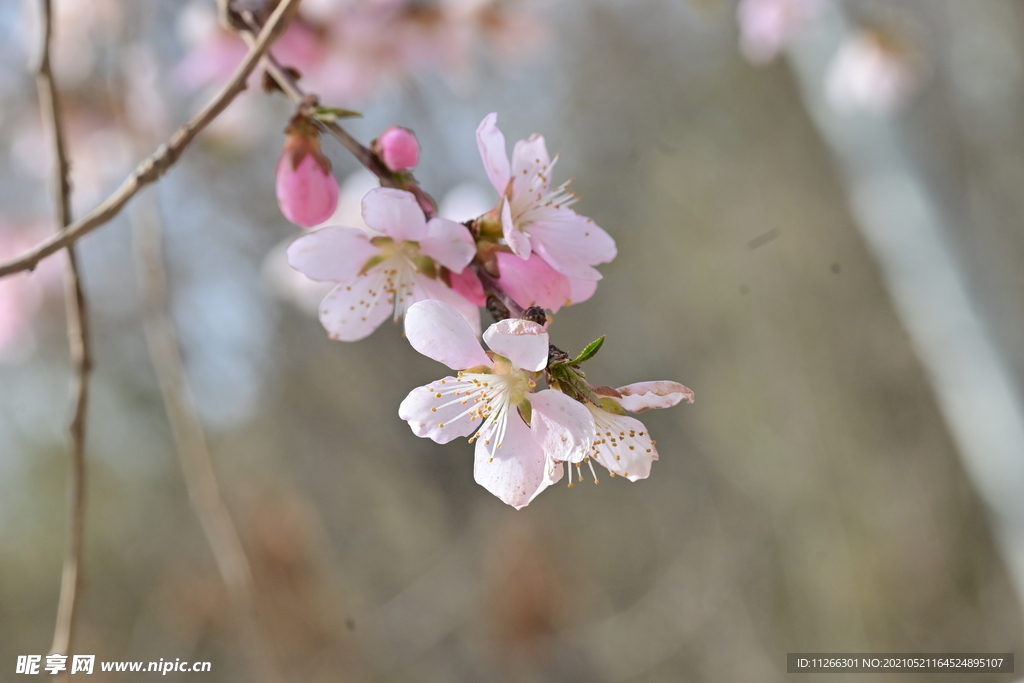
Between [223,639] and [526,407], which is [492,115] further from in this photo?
[223,639]

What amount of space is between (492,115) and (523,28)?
1.30 meters

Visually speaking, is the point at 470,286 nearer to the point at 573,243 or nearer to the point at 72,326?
the point at 573,243

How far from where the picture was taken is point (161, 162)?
402 mm

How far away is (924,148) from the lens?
1.82 m

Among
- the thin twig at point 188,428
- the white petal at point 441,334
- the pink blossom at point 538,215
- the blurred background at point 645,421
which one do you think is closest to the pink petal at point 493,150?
the pink blossom at point 538,215

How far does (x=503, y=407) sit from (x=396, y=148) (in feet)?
0.68

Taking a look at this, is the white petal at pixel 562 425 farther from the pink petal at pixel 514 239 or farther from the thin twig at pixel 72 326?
the thin twig at pixel 72 326

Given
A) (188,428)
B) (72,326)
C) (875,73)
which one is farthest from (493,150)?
(875,73)

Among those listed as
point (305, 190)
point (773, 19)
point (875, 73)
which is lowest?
point (305, 190)

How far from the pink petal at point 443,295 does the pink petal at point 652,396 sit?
0.13m

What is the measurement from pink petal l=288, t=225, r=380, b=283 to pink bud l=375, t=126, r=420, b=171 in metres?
0.06

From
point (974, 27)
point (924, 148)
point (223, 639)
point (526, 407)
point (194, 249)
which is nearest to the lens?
point (526, 407)

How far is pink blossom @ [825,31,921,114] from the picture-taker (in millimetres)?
1683

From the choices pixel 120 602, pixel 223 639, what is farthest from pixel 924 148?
pixel 120 602
